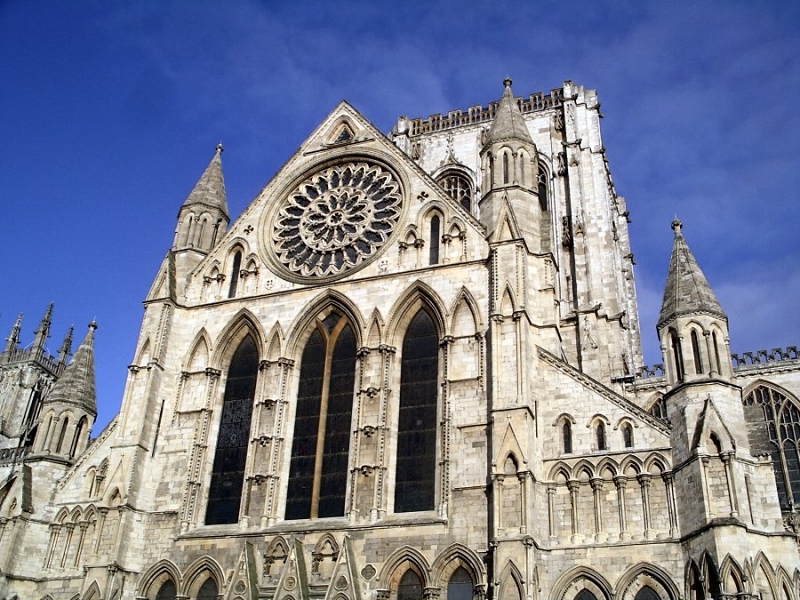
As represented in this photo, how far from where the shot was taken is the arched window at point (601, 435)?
64.1 feet

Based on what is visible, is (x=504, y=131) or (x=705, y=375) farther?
(x=504, y=131)

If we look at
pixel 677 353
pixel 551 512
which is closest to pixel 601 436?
pixel 551 512

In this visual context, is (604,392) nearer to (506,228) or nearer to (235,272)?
(506,228)

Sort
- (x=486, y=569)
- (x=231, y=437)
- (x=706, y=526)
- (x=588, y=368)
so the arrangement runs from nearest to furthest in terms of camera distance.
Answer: (x=706, y=526) → (x=486, y=569) → (x=231, y=437) → (x=588, y=368)

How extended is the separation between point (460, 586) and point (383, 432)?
4.26 metres

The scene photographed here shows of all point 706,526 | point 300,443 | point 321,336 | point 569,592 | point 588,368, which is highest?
point 588,368

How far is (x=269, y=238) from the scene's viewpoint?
2623cm

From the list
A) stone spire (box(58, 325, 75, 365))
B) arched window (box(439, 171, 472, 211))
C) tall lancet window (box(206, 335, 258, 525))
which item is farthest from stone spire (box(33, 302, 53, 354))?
tall lancet window (box(206, 335, 258, 525))

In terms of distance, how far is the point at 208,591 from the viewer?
2075cm

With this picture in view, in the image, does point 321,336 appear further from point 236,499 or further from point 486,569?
point 486,569

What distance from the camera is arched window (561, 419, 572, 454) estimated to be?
19.8 meters

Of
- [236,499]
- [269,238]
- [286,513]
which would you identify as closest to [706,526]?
[286,513]

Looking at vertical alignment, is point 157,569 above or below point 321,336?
below

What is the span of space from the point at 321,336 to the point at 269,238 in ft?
13.4
